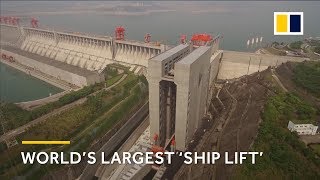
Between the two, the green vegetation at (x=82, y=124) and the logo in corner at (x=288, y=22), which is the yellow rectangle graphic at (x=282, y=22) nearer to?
the logo in corner at (x=288, y=22)

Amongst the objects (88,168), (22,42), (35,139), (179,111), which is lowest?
(88,168)

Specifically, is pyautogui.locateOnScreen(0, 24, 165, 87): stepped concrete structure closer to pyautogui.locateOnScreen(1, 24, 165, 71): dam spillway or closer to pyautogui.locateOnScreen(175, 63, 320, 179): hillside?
pyautogui.locateOnScreen(1, 24, 165, 71): dam spillway

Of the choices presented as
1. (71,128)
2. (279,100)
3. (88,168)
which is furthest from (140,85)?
(279,100)

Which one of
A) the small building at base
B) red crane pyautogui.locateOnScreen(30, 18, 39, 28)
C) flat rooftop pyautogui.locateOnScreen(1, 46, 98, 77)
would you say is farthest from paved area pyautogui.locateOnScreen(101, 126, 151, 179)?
red crane pyautogui.locateOnScreen(30, 18, 39, 28)

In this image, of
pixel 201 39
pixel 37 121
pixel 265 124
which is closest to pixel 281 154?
pixel 265 124

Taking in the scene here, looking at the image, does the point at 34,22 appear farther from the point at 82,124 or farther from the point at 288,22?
the point at 288,22

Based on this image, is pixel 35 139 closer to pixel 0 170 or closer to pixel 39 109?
pixel 0 170

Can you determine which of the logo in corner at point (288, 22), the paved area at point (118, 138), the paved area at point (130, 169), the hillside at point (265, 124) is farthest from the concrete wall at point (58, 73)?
the logo in corner at point (288, 22)
